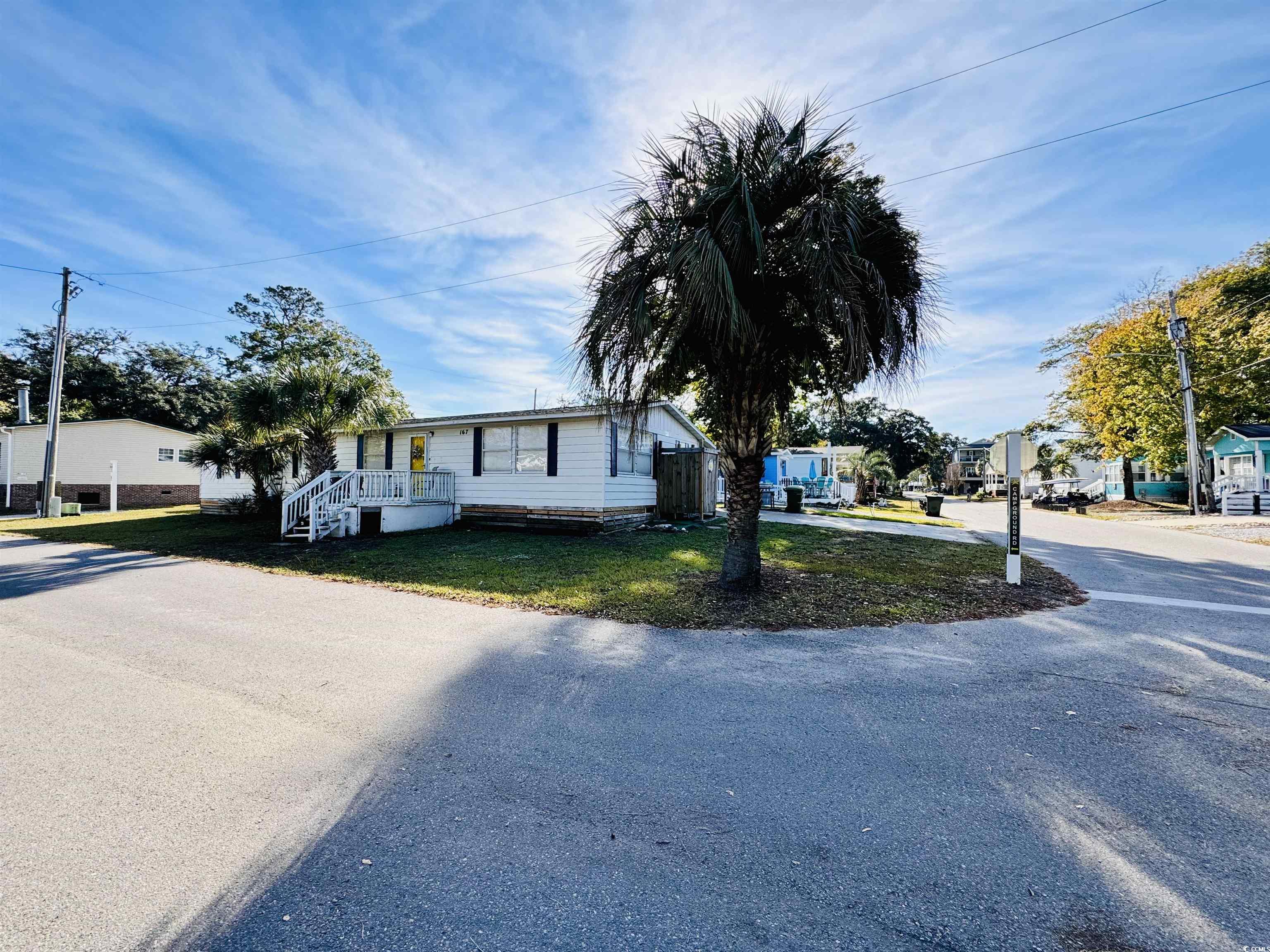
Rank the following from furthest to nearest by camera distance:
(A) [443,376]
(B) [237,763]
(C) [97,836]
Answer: (A) [443,376] < (B) [237,763] < (C) [97,836]

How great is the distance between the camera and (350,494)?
13344 mm

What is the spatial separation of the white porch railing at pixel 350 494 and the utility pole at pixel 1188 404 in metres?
26.5

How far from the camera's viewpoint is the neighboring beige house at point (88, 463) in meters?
23.4

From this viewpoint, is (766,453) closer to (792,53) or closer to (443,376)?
(792,53)

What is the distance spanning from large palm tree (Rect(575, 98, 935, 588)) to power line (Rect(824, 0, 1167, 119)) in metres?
1.88

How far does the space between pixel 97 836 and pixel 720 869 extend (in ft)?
8.26

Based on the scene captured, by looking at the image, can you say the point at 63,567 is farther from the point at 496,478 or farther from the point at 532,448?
the point at 532,448

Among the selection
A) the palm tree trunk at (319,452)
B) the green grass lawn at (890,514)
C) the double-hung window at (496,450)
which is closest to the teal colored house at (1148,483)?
the green grass lawn at (890,514)

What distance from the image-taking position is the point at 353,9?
901 cm

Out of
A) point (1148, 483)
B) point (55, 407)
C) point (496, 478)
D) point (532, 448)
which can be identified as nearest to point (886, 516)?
point (532, 448)

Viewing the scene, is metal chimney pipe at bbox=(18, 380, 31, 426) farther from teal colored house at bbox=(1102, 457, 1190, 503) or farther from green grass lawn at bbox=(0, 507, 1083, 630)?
teal colored house at bbox=(1102, 457, 1190, 503)

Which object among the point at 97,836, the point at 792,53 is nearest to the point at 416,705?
the point at 97,836

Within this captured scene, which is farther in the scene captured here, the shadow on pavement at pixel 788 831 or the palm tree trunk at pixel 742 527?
the palm tree trunk at pixel 742 527

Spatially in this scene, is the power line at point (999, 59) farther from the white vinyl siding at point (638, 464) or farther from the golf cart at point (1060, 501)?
the golf cart at point (1060, 501)
